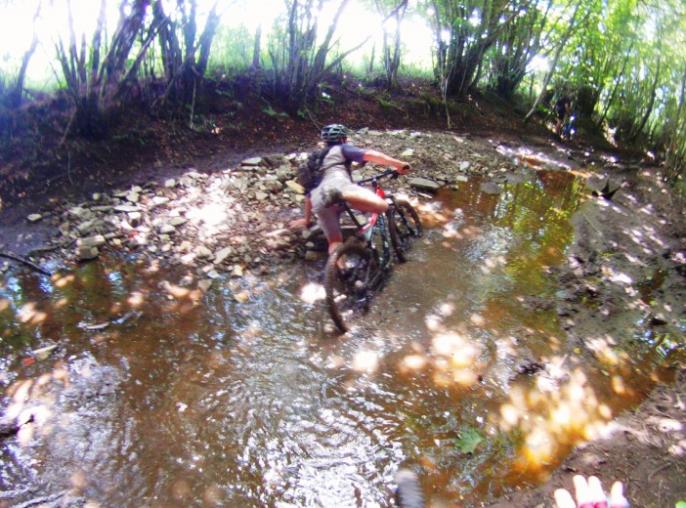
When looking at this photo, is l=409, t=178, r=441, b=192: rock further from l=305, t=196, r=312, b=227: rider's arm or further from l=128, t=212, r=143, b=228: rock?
l=128, t=212, r=143, b=228: rock

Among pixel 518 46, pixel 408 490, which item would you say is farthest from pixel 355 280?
pixel 518 46

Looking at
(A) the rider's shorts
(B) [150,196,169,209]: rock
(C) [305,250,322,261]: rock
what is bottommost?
(C) [305,250,322,261]: rock

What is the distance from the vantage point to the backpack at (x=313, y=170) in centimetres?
473

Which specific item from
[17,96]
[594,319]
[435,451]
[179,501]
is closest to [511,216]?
[594,319]

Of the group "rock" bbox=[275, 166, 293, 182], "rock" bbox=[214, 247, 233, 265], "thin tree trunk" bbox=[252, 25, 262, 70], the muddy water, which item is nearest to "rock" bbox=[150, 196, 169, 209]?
the muddy water

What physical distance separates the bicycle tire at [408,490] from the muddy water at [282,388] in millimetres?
71

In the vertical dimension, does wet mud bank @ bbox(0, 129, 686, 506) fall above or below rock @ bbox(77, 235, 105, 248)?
below

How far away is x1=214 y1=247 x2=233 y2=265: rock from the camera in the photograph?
509 cm

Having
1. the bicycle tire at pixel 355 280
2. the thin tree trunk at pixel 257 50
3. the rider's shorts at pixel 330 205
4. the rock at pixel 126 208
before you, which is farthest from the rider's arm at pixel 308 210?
the thin tree trunk at pixel 257 50

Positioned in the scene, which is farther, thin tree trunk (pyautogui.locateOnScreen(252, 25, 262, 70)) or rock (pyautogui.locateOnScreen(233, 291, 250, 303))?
thin tree trunk (pyautogui.locateOnScreen(252, 25, 262, 70))

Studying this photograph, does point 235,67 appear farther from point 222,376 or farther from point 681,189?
point 681,189

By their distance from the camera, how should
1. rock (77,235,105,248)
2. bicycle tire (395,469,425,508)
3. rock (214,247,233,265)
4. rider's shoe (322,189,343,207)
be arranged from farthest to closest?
rock (214,247,233,265) → rock (77,235,105,248) → rider's shoe (322,189,343,207) → bicycle tire (395,469,425,508)

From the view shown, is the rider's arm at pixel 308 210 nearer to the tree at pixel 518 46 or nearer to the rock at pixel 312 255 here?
the rock at pixel 312 255

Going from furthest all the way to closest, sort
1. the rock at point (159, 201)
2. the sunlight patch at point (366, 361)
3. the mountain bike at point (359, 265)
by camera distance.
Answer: the rock at point (159, 201) < the mountain bike at point (359, 265) < the sunlight patch at point (366, 361)
